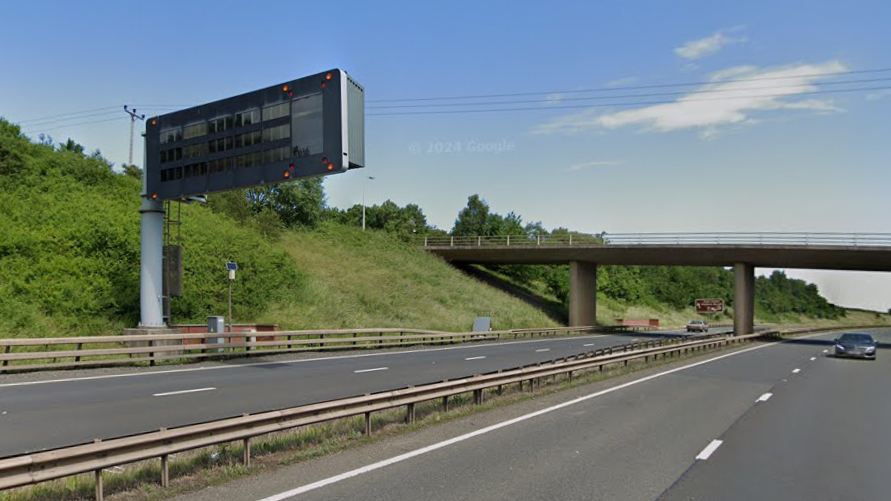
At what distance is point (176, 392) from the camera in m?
13.2

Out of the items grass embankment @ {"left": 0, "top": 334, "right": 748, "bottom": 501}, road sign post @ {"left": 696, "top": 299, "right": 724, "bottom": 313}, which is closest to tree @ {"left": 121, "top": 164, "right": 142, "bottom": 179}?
grass embankment @ {"left": 0, "top": 334, "right": 748, "bottom": 501}

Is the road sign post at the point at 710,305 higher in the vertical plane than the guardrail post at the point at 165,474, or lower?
lower

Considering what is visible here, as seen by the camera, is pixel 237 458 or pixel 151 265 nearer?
pixel 237 458

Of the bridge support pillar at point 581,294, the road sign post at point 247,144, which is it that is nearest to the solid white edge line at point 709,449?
the road sign post at point 247,144

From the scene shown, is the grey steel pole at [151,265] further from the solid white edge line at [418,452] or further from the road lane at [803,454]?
the road lane at [803,454]

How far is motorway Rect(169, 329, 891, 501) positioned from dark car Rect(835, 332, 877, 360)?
56.6ft

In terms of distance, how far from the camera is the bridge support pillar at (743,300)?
49.2 m

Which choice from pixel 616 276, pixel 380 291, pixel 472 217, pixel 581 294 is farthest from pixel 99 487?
pixel 472 217

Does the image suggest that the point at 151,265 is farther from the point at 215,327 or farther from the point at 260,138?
the point at 260,138

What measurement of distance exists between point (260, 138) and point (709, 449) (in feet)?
50.3

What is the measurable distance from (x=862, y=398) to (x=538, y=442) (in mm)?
10566

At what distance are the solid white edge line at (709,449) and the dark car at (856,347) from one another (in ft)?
80.9

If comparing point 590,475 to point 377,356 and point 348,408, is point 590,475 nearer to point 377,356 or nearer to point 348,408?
point 348,408

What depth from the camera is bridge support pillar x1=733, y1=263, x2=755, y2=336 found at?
161 feet
